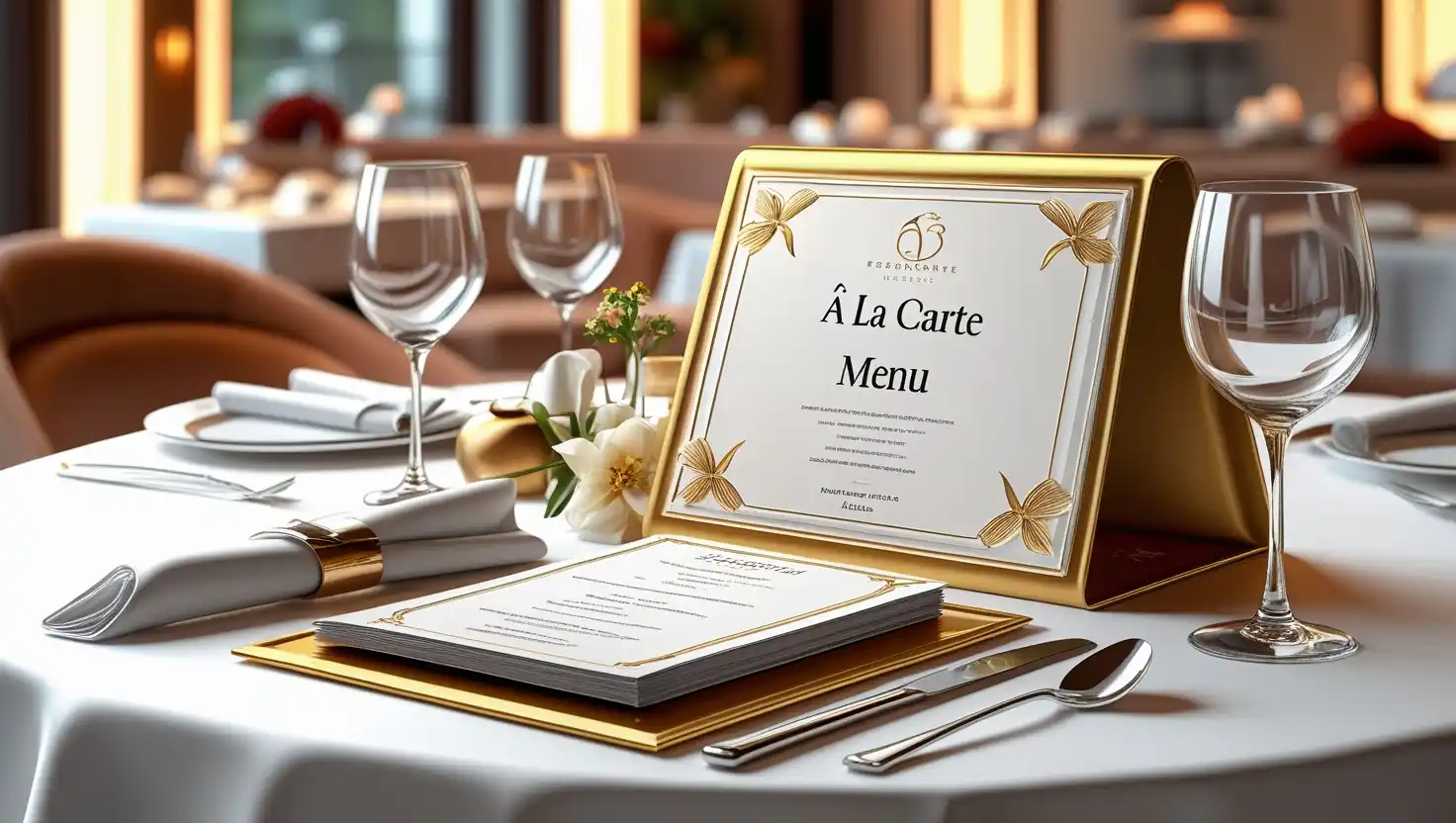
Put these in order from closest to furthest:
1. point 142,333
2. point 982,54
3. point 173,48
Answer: point 142,333 → point 173,48 → point 982,54

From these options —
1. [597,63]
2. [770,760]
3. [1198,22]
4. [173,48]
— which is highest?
[1198,22]

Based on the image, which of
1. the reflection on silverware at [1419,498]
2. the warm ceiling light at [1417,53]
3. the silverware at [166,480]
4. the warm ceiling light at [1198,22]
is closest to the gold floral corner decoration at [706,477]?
the silverware at [166,480]

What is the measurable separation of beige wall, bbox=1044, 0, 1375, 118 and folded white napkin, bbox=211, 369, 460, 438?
12.7 metres

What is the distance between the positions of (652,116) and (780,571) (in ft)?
37.3

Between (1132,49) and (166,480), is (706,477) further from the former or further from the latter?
(1132,49)

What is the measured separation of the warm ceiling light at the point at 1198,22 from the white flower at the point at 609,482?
13.8m

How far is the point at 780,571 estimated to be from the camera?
2.91 feet

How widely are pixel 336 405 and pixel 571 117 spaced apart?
989 cm

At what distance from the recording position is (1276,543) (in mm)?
805

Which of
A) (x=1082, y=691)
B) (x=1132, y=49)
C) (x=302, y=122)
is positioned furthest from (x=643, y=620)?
(x=1132, y=49)

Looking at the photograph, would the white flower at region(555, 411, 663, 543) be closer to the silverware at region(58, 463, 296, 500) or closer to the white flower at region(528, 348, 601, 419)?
the white flower at region(528, 348, 601, 419)

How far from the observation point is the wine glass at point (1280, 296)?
0.77 meters

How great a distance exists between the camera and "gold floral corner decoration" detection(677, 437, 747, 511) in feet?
3.31

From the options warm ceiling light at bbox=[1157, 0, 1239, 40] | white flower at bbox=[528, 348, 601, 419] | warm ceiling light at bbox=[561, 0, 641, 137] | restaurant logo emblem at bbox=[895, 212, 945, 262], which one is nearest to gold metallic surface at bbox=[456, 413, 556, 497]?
white flower at bbox=[528, 348, 601, 419]
